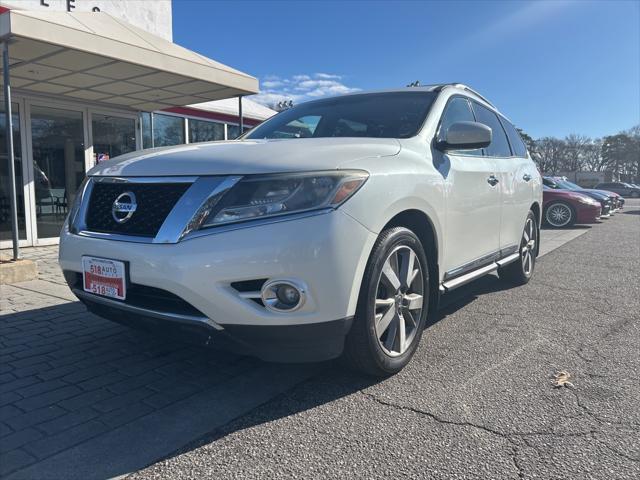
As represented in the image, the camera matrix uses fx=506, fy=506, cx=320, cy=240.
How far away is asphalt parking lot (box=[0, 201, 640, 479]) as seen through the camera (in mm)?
2125

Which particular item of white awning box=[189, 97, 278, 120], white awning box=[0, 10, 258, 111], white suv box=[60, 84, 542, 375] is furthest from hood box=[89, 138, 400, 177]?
white awning box=[189, 97, 278, 120]

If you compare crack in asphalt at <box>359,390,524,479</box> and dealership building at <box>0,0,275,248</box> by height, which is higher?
dealership building at <box>0,0,275,248</box>

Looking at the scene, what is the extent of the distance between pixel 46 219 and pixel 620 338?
872cm

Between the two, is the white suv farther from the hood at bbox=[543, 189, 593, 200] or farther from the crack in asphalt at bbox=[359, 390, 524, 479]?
the hood at bbox=[543, 189, 593, 200]

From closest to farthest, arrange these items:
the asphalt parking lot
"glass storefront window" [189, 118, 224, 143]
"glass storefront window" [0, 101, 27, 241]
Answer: the asphalt parking lot < "glass storefront window" [0, 101, 27, 241] < "glass storefront window" [189, 118, 224, 143]

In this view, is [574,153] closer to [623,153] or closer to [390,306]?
[623,153]

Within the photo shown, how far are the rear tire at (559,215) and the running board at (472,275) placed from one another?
10.8m

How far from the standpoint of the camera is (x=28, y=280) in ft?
18.3

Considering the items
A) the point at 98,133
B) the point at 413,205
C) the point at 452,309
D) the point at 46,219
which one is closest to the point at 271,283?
the point at 413,205

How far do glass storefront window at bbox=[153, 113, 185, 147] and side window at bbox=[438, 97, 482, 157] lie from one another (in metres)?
8.78

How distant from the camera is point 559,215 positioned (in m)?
14.8

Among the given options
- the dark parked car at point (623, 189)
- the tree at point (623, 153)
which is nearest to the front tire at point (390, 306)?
the dark parked car at point (623, 189)

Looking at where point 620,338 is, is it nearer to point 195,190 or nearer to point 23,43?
point 195,190

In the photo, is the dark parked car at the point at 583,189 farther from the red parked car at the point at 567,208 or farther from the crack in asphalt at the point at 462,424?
the crack in asphalt at the point at 462,424
